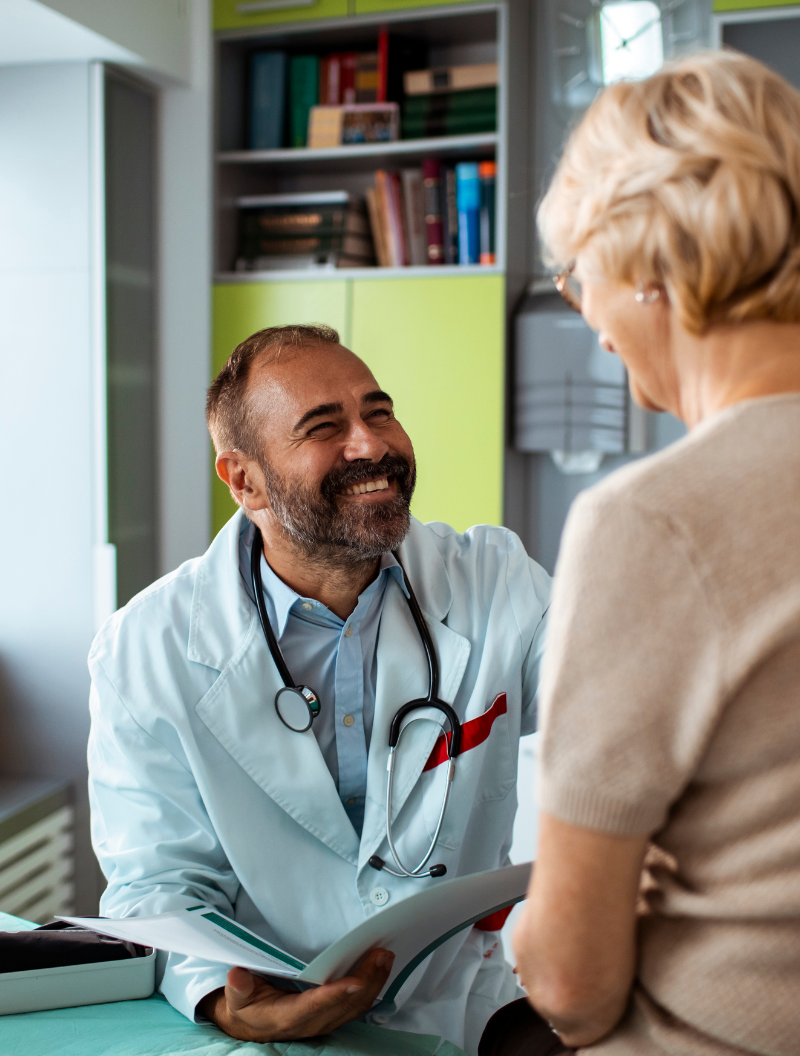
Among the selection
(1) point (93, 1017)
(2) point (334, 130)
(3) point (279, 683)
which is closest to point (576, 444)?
(2) point (334, 130)

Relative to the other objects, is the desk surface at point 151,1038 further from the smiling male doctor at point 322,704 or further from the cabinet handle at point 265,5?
the cabinet handle at point 265,5

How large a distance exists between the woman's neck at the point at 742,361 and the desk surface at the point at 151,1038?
85cm

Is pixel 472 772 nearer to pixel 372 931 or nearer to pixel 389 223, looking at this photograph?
pixel 372 931

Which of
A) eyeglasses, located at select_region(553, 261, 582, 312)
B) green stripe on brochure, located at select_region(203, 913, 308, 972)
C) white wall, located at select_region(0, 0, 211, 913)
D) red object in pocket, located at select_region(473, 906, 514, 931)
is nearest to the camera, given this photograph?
eyeglasses, located at select_region(553, 261, 582, 312)

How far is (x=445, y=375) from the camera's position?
9.56 feet

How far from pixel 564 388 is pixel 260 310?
99cm

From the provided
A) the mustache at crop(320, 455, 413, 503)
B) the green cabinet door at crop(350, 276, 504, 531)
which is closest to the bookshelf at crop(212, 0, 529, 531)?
the green cabinet door at crop(350, 276, 504, 531)

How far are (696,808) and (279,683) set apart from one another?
2.74ft

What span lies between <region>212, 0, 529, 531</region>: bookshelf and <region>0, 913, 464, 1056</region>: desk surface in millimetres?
1903

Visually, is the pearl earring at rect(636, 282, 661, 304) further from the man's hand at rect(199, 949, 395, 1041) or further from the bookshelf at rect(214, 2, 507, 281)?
the bookshelf at rect(214, 2, 507, 281)

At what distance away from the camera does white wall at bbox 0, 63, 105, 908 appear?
2.78m

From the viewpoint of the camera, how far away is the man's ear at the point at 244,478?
1.56 m

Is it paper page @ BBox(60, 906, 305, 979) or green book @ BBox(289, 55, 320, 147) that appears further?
green book @ BBox(289, 55, 320, 147)

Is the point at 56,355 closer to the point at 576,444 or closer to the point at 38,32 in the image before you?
the point at 38,32
